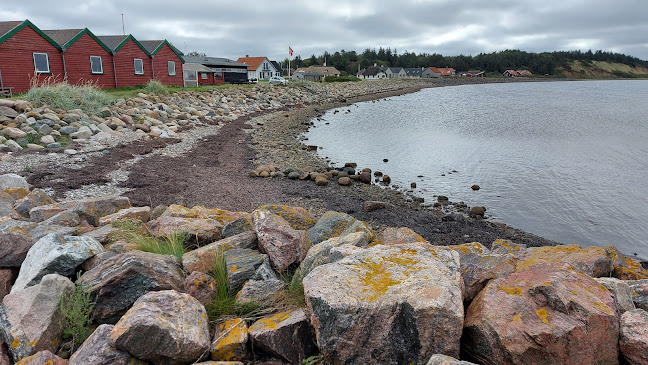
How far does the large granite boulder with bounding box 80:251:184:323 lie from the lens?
3818 millimetres

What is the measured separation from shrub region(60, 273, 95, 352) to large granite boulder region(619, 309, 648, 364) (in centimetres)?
482

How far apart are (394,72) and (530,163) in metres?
155

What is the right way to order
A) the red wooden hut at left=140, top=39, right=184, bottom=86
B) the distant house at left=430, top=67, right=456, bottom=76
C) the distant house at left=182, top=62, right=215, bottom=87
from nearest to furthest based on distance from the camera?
1. the red wooden hut at left=140, top=39, right=184, bottom=86
2. the distant house at left=182, top=62, right=215, bottom=87
3. the distant house at left=430, top=67, right=456, bottom=76

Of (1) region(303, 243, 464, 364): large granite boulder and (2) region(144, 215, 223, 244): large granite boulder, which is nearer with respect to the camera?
(1) region(303, 243, 464, 364): large granite boulder

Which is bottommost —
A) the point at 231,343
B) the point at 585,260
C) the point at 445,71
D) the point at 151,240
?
the point at 585,260

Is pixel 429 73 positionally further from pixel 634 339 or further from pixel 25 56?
pixel 634 339

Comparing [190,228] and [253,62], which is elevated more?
[253,62]

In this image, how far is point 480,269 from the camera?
4.29 meters

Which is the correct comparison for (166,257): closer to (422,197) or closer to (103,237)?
(103,237)

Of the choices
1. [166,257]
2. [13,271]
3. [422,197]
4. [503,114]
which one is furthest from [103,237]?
[503,114]

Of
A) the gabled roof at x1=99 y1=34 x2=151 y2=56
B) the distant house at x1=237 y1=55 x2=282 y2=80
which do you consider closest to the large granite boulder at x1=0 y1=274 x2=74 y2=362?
the gabled roof at x1=99 y1=34 x2=151 y2=56

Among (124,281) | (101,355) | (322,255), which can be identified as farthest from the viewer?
(322,255)

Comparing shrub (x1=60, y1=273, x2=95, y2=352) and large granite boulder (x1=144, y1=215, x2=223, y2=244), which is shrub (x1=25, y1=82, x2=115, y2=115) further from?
shrub (x1=60, y1=273, x2=95, y2=352)

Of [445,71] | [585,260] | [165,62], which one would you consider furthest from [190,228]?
[445,71]
